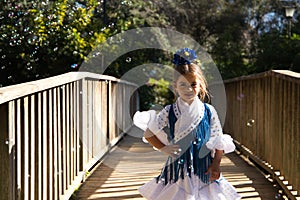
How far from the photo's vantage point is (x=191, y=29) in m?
21.0

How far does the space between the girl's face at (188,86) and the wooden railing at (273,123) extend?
870 millimetres

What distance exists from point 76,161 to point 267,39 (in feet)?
34.6

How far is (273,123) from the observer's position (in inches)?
162

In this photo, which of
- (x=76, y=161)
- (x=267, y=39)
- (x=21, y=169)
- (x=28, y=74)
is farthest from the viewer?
(x=267, y=39)

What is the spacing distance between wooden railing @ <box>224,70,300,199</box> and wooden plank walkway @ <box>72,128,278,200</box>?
0.14 meters

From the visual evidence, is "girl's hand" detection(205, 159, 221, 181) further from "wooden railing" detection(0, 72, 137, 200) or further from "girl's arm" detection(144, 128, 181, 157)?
"wooden railing" detection(0, 72, 137, 200)

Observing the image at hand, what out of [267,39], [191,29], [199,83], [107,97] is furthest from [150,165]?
[191,29]

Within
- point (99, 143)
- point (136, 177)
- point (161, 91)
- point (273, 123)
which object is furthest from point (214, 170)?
point (161, 91)

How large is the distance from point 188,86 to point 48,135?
0.83 metres

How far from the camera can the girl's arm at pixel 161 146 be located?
2553 mm

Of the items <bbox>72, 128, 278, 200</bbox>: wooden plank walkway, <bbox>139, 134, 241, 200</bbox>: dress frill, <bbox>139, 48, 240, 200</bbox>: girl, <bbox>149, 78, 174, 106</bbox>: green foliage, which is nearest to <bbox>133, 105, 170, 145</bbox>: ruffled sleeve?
<bbox>139, 48, 240, 200</bbox>: girl

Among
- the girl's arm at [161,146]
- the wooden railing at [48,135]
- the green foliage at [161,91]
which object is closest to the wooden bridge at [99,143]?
the wooden railing at [48,135]

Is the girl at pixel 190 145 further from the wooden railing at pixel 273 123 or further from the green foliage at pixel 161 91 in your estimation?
the green foliage at pixel 161 91

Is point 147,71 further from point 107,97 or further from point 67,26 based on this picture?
point 107,97
